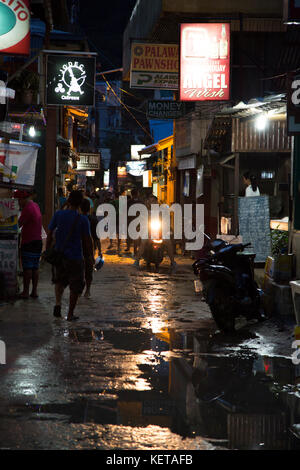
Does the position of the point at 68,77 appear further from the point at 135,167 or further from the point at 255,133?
the point at 135,167

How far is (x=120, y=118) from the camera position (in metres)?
80.1

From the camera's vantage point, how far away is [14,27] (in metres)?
13.4

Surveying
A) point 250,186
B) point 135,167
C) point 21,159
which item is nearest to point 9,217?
point 21,159

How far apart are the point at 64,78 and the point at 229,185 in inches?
230

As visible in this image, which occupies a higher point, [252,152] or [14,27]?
[14,27]

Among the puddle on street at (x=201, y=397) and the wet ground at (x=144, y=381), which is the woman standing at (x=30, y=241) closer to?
the wet ground at (x=144, y=381)

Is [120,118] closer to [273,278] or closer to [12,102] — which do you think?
[12,102]

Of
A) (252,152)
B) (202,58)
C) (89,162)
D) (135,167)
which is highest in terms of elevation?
(202,58)

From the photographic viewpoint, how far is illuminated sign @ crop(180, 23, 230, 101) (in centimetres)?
1619

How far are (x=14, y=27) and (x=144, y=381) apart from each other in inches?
362

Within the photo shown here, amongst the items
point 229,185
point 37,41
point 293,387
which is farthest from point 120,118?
point 293,387
